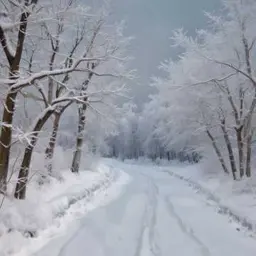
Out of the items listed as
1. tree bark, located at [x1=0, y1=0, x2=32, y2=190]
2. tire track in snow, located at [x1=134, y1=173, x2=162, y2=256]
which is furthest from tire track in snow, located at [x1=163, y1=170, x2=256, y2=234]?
tree bark, located at [x1=0, y1=0, x2=32, y2=190]

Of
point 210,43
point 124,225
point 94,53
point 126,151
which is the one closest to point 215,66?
point 210,43

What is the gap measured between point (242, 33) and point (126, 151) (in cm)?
7923

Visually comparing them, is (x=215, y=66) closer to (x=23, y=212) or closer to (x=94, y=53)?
(x=94, y=53)

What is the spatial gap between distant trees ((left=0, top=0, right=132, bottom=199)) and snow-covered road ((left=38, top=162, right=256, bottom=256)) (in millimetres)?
2591

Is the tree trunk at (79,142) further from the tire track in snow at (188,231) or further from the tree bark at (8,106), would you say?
the tree bark at (8,106)

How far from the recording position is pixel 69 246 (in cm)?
903

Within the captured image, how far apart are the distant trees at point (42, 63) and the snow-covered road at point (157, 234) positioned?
259 centimetres

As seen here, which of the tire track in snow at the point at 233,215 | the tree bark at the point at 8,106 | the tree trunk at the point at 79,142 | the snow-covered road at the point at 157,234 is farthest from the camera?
the tree trunk at the point at 79,142

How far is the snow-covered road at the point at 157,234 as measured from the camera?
343 inches

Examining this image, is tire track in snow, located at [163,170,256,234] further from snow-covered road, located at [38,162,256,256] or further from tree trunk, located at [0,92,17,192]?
tree trunk, located at [0,92,17,192]

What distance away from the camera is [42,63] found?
630 inches

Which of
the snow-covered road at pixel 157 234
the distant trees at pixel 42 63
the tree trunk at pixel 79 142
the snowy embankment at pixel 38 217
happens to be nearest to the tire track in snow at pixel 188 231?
the snow-covered road at pixel 157 234

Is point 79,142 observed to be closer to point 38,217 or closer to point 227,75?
point 227,75

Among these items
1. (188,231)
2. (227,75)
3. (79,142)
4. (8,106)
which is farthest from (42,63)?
(188,231)
